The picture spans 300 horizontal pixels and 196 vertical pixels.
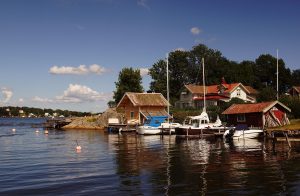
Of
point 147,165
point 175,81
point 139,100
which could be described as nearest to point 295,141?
point 147,165

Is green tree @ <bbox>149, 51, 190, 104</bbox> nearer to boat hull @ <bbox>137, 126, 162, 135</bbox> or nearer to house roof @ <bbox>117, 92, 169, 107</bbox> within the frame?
house roof @ <bbox>117, 92, 169, 107</bbox>

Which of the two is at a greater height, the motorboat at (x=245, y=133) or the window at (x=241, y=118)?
the window at (x=241, y=118)

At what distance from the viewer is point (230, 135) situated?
181 ft

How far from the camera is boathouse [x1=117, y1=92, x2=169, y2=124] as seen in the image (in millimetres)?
84500

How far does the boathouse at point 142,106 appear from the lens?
84.5m

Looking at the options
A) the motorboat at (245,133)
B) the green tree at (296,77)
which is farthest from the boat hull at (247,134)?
the green tree at (296,77)

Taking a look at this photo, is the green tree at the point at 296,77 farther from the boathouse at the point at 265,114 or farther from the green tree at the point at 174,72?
the boathouse at the point at 265,114

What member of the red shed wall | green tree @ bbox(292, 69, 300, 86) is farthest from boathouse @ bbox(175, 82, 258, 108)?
the red shed wall

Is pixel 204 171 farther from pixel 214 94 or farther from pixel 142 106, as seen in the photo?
pixel 214 94

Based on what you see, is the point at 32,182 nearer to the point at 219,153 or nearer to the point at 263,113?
the point at 219,153

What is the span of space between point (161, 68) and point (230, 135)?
81.0 metres

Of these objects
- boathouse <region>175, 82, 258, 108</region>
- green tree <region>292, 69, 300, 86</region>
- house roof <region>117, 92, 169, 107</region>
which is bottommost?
house roof <region>117, 92, 169, 107</region>

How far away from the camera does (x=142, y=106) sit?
85062 millimetres

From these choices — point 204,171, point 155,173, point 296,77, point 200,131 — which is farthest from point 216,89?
point 155,173
